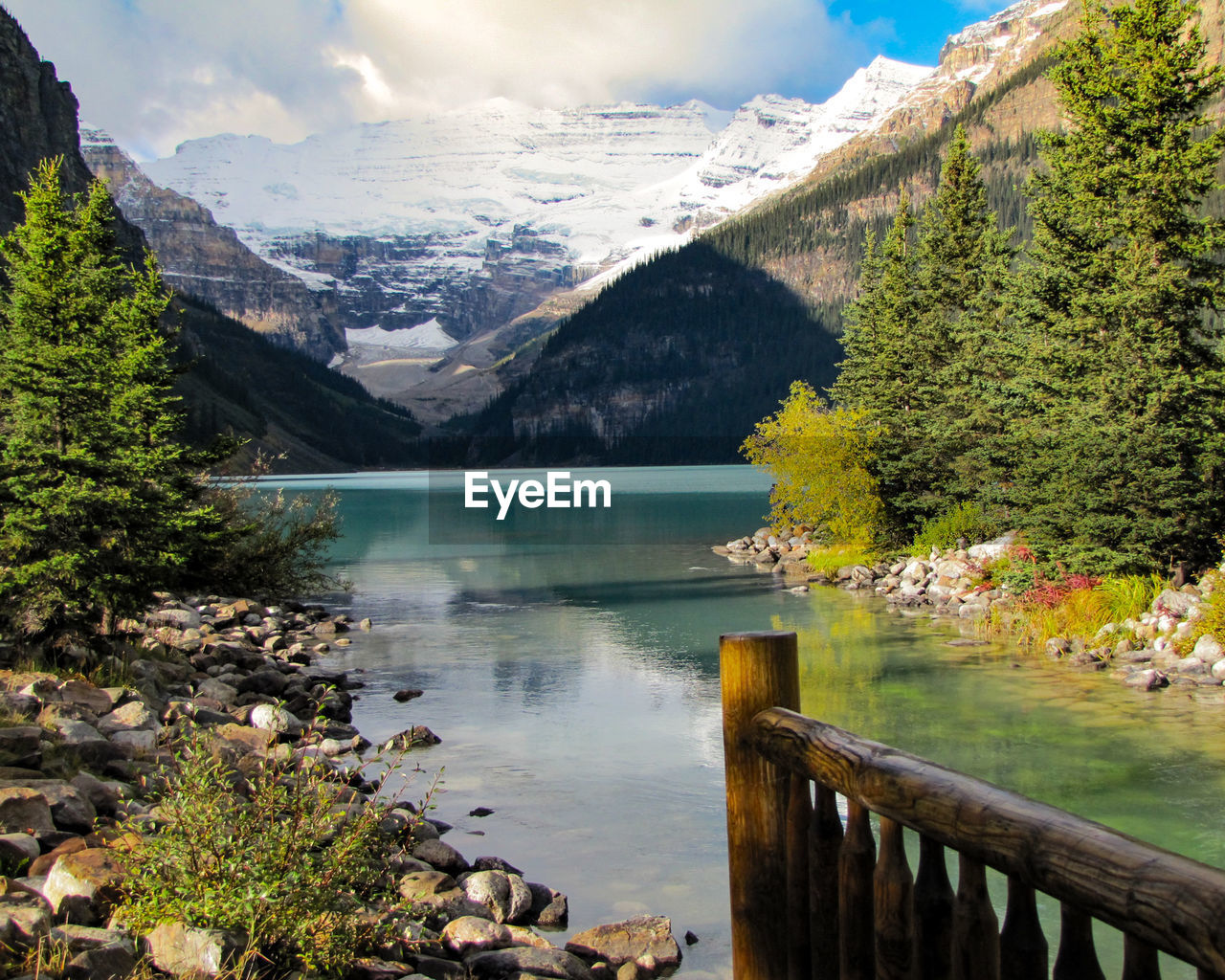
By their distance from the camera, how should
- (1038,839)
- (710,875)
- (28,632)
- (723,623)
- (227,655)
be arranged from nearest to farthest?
(1038,839), (710,875), (28,632), (227,655), (723,623)

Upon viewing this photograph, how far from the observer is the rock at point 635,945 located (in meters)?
7.17

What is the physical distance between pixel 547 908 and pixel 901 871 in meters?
6.04

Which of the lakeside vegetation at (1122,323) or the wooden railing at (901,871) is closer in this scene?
the wooden railing at (901,871)

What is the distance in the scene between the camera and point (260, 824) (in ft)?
17.3

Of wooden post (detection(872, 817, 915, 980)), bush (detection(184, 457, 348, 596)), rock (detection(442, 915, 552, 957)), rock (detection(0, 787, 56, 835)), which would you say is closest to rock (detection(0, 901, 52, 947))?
rock (detection(0, 787, 56, 835))

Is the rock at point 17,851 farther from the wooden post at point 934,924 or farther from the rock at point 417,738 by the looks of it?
the rock at point 417,738

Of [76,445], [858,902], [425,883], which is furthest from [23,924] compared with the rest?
[76,445]

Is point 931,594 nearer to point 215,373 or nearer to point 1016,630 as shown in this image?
point 1016,630

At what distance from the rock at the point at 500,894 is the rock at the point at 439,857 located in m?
0.41

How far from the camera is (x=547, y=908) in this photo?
26.6 ft

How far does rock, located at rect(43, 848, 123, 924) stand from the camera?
16.8 feet

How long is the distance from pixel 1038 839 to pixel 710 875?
7.49 m

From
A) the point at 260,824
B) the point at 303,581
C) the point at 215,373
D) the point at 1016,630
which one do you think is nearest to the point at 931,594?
the point at 1016,630

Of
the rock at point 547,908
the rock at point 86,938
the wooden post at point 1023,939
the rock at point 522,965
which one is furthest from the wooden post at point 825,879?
the rock at point 547,908
